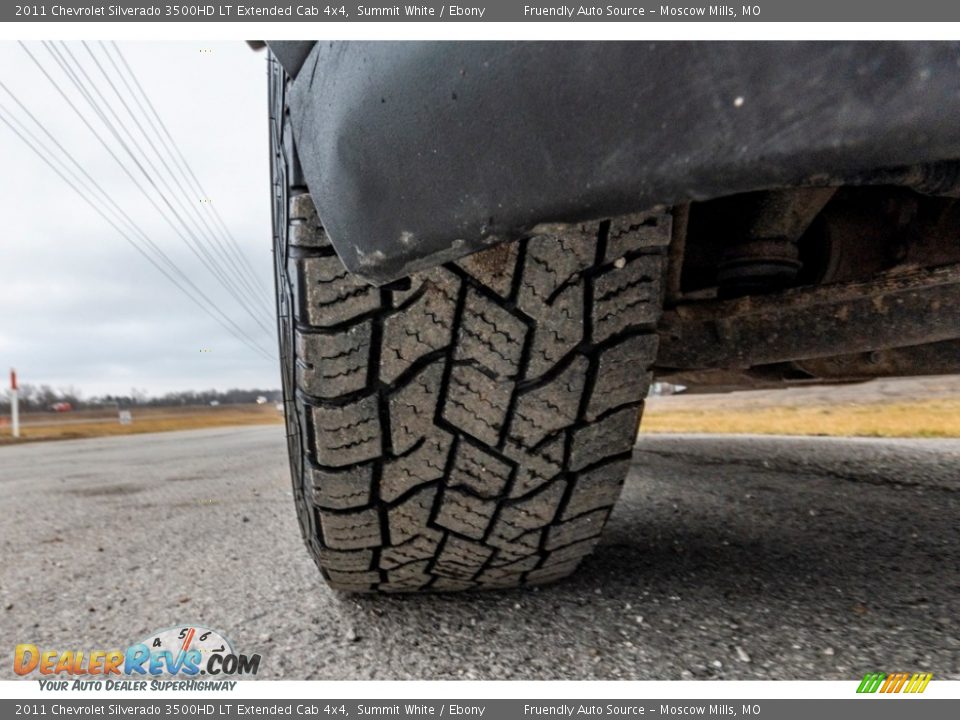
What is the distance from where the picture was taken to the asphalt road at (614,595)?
0.67 m

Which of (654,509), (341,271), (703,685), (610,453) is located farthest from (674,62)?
(654,509)

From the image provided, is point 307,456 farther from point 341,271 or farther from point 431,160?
point 431,160

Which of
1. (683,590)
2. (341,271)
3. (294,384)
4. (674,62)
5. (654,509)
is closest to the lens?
(674,62)

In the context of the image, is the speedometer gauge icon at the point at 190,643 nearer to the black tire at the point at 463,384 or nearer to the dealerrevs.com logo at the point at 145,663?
the dealerrevs.com logo at the point at 145,663

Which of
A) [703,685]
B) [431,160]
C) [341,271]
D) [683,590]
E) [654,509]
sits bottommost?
[654,509]

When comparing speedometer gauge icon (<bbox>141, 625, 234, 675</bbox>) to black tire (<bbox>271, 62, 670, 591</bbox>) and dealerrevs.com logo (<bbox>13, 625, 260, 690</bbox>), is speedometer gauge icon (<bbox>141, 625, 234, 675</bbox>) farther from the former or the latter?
black tire (<bbox>271, 62, 670, 591</bbox>)

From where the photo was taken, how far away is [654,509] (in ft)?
4.38

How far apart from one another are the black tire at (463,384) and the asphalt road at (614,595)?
0.11 meters

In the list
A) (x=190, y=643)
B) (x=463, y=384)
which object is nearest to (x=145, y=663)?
(x=190, y=643)

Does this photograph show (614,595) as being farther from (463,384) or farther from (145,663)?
(145,663)

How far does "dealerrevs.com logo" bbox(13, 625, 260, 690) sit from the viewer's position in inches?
26.2

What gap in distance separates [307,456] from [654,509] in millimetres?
956

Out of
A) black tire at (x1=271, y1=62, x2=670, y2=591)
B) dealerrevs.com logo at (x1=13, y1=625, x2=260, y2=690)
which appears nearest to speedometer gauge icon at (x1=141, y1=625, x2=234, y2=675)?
dealerrevs.com logo at (x1=13, y1=625, x2=260, y2=690)

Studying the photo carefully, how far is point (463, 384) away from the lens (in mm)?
609
